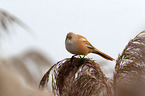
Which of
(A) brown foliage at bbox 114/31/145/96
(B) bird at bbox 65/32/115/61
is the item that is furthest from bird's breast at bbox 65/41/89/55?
(A) brown foliage at bbox 114/31/145/96

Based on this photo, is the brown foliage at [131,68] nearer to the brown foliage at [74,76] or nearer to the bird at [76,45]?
the brown foliage at [74,76]

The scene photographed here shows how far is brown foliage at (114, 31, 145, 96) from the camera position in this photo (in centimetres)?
91

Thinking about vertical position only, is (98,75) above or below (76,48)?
below

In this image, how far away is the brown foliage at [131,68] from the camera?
91 centimetres

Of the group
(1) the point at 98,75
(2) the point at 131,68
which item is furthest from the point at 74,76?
(2) the point at 131,68

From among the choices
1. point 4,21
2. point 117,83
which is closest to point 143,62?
point 117,83

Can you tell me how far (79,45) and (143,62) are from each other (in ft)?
1.05

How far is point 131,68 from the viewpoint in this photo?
945mm

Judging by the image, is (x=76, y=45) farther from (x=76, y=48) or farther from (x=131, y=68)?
(x=131, y=68)

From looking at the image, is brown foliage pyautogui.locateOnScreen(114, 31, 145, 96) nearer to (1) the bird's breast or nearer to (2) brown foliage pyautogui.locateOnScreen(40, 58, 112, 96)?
(2) brown foliage pyautogui.locateOnScreen(40, 58, 112, 96)

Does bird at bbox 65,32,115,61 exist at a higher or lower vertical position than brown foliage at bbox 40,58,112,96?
higher

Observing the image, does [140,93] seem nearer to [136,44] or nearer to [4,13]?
[136,44]

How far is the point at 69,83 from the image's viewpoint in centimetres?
98

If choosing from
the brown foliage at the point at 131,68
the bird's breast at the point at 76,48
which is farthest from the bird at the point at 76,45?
the brown foliage at the point at 131,68
